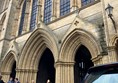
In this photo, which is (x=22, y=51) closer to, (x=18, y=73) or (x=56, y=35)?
(x=18, y=73)

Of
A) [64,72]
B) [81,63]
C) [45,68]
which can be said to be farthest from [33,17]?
[64,72]

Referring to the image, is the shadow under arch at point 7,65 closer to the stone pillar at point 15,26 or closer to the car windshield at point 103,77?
the stone pillar at point 15,26

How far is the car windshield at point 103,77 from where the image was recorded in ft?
7.40

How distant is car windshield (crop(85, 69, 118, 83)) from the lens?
2257 mm

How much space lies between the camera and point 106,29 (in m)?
7.90

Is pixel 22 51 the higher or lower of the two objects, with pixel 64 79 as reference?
higher

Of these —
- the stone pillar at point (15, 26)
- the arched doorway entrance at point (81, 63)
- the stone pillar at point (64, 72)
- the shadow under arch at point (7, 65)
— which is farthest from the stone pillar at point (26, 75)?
the stone pillar at point (15, 26)

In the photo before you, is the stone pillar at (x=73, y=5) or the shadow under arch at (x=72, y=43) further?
the stone pillar at (x=73, y=5)

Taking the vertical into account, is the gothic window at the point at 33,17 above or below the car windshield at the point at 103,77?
above

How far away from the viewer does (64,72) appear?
976 cm

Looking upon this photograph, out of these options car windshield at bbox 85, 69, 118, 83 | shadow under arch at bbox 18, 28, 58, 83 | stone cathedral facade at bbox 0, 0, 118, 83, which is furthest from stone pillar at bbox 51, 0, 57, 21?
car windshield at bbox 85, 69, 118, 83

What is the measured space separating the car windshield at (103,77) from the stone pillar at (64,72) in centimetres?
727

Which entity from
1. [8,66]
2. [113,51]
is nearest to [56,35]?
[113,51]

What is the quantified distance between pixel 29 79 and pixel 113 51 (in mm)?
6426
